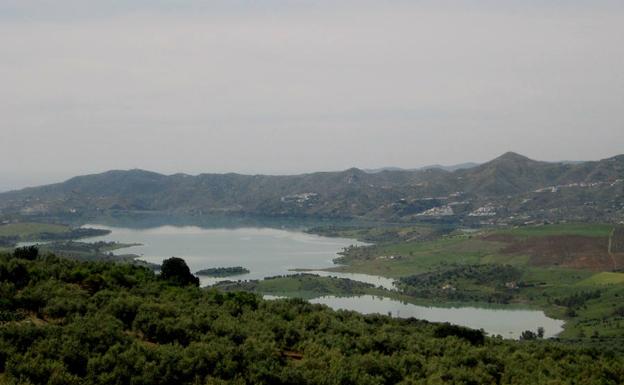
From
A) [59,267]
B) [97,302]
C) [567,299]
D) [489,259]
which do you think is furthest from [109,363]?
[489,259]

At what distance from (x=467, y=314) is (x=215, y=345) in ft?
314

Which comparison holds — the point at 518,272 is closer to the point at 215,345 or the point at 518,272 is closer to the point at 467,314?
the point at 467,314

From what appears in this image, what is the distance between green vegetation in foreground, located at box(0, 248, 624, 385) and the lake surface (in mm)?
65212

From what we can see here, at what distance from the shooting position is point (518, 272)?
5556 inches

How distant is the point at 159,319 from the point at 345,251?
17290 centimetres

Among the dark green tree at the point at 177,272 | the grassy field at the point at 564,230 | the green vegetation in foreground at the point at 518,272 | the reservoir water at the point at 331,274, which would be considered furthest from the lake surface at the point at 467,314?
the grassy field at the point at 564,230

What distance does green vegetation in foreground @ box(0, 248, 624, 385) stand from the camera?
16578 millimetres

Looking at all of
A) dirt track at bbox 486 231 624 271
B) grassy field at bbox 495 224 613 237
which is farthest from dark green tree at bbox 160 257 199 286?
grassy field at bbox 495 224 613 237

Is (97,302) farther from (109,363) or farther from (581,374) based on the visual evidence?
(581,374)

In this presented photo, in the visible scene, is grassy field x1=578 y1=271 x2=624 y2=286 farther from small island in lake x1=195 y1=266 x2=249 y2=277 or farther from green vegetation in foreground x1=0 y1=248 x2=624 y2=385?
green vegetation in foreground x1=0 y1=248 x2=624 y2=385

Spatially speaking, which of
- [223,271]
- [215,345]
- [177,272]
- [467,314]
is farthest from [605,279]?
[215,345]

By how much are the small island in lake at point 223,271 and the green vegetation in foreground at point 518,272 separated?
86.2 ft

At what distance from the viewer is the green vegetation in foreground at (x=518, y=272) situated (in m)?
105

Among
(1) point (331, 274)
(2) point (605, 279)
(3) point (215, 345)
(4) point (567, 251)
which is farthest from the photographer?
(4) point (567, 251)
